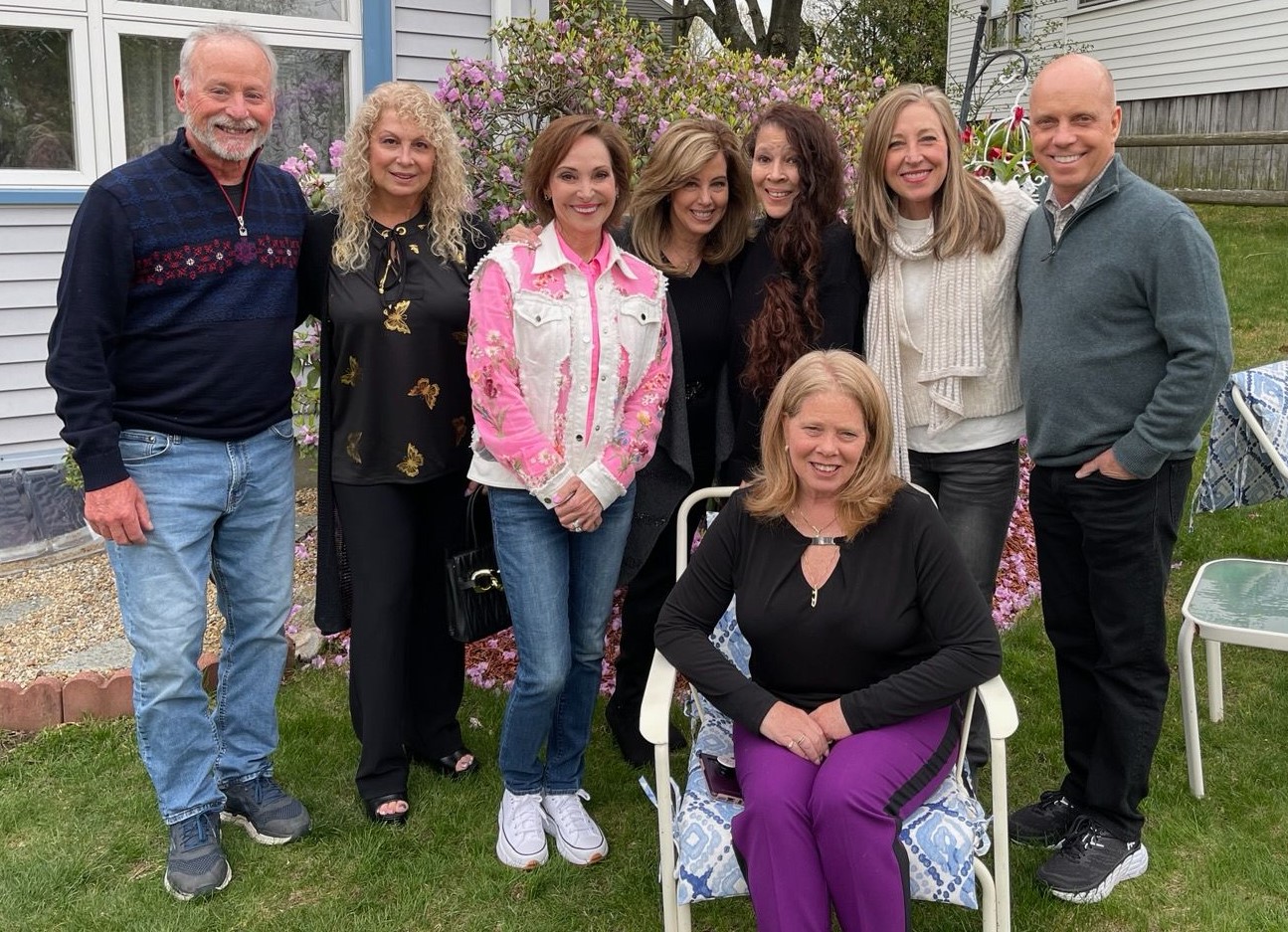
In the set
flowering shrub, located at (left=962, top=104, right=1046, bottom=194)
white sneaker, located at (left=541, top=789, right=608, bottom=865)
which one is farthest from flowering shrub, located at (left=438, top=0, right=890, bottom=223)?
white sneaker, located at (left=541, top=789, right=608, bottom=865)

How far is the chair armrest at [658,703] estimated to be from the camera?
7.89ft

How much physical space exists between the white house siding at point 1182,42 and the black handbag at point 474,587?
12493mm

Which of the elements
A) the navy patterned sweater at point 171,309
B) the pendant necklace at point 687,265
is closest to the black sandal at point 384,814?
the navy patterned sweater at point 171,309

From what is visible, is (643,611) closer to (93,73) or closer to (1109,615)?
(1109,615)

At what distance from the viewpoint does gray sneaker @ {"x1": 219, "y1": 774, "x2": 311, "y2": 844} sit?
3.17 metres

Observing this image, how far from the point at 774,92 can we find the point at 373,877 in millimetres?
3975

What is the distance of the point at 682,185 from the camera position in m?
3.06

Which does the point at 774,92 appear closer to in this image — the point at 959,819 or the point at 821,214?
the point at 821,214

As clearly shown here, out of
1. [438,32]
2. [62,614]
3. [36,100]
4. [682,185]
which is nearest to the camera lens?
[682,185]

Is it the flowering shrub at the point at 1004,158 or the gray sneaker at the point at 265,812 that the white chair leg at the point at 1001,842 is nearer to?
the gray sneaker at the point at 265,812

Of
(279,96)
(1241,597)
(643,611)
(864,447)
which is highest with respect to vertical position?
(279,96)

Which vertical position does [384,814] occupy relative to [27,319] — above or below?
below

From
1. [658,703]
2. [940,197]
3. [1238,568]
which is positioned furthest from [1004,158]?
[658,703]

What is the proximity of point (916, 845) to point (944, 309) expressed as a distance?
4.35ft
